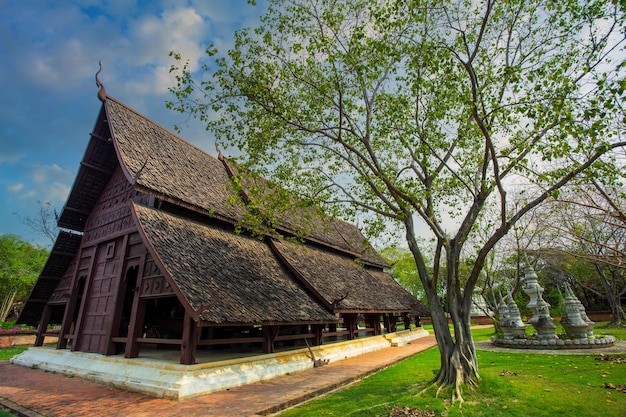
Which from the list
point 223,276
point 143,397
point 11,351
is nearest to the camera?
point 143,397

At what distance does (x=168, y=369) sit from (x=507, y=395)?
644 centimetres

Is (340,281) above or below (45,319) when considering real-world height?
above

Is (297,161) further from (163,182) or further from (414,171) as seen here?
(163,182)

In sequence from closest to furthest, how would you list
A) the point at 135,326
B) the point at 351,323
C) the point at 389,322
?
the point at 135,326, the point at 351,323, the point at 389,322

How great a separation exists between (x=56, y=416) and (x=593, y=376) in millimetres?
10263

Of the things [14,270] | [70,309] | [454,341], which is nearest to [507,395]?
[454,341]

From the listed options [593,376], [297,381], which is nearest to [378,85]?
[297,381]

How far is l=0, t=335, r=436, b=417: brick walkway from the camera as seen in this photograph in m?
5.94

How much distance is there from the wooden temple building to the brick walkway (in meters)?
1.00

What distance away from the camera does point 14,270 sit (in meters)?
24.1

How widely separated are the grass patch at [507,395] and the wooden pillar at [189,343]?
8.04ft

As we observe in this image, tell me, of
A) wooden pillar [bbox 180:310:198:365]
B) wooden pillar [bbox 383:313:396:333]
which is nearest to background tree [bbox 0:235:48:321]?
wooden pillar [bbox 180:310:198:365]

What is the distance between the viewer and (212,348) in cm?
1126

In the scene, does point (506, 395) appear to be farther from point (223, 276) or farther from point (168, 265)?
point (168, 265)
